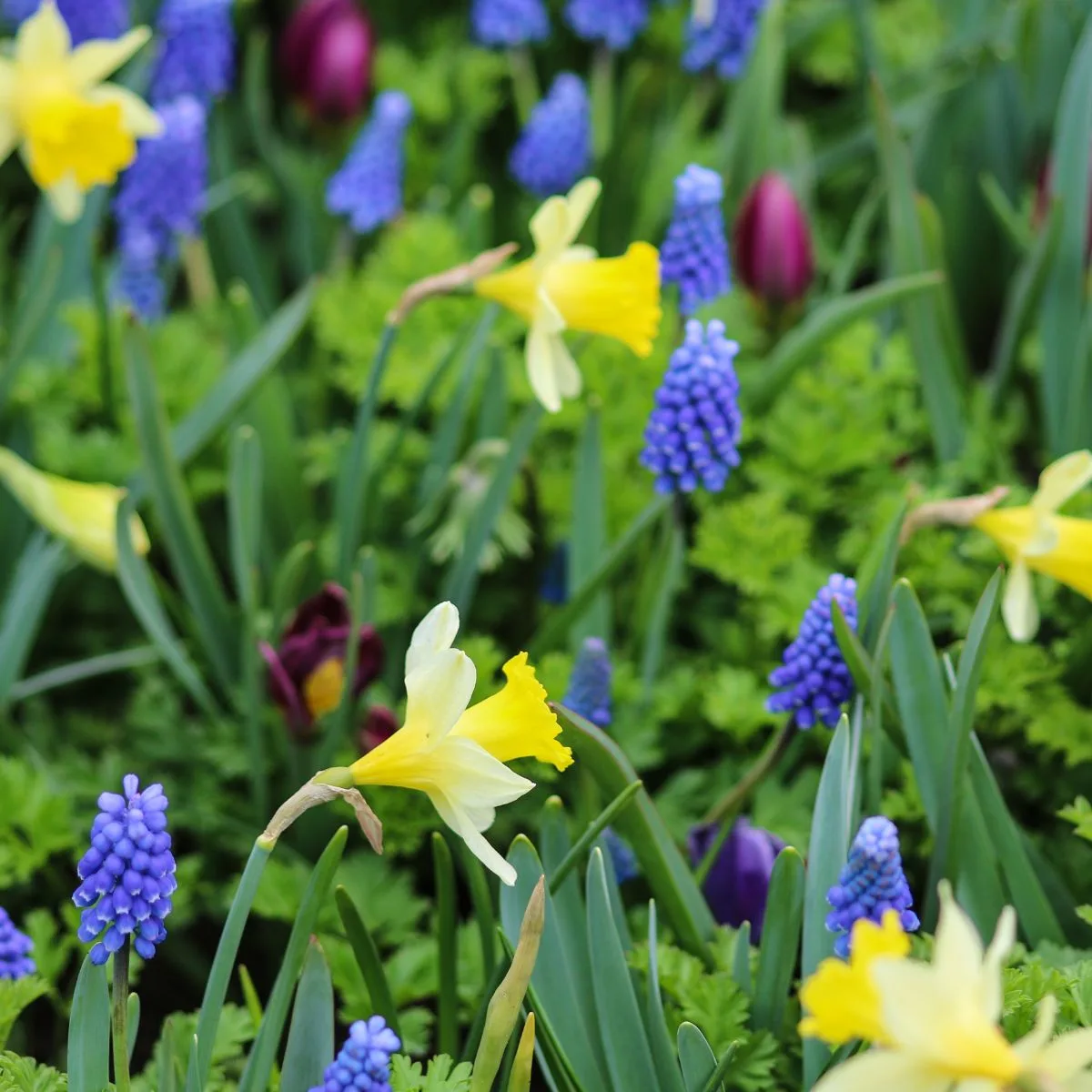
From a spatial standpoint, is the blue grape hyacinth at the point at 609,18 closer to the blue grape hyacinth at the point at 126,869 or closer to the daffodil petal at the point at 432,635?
the daffodil petal at the point at 432,635

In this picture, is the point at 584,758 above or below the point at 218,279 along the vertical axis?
below

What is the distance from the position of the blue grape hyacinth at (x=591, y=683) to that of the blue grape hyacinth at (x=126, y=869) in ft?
1.73

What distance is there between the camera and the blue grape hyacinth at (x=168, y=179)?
2.02 metres

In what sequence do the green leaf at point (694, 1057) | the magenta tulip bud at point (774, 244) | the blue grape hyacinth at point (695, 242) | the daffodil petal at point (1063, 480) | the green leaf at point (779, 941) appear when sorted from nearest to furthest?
the green leaf at point (694, 1057) → the green leaf at point (779, 941) → the daffodil petal at point (1063, 480) → the blue grape hyacinth at point (695, 242) → the magenta tulip bud at point (774, 244)

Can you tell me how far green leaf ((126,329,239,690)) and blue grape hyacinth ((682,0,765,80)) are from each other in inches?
43.1

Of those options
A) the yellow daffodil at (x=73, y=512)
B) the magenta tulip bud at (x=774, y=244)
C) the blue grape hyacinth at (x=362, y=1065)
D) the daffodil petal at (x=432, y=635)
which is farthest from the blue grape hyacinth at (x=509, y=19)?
the blue grape hyacinth at (x=362, y=1065)

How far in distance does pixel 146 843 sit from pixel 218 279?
1645 mm

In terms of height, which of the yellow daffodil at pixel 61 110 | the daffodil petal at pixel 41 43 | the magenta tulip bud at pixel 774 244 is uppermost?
the daffodil petal at pixel 41 43

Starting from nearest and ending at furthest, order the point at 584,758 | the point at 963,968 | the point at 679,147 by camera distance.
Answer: the point at 963,968 → the point at 584,758 → the point at 679,147

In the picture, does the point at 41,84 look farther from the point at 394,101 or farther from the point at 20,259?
the point at 20,259

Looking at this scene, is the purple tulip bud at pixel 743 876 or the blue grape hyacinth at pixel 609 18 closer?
the purple tulip bud at pixel 743 876

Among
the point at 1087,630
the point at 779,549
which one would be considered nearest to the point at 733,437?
the point at 779,549

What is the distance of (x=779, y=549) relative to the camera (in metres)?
1.67

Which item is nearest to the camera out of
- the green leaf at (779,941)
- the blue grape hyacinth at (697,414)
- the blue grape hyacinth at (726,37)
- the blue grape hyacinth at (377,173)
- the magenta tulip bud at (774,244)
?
the green leaf at (779,941)
